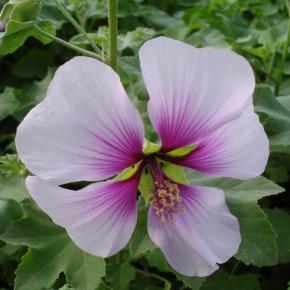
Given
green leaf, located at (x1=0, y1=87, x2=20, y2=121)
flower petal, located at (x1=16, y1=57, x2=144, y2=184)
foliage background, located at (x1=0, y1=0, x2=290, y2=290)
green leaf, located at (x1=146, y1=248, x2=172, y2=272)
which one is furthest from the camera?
green leaf, located at (x1=0, y1=87, x2=20, y2=121)

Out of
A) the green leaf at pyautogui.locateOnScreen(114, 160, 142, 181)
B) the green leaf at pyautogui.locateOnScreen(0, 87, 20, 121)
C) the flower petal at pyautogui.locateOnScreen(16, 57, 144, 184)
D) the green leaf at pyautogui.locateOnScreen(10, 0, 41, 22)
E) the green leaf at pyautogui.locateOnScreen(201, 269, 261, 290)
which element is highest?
the green leaf at pyautogui.locateOnScreen(10, 0, 41, 22)

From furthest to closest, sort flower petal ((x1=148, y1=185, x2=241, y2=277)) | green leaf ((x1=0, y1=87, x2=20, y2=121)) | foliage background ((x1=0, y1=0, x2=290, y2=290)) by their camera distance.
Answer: green leaf ((x1=0, y1=87, x2=20, y2=121)), foliage background ((x1=0, y1=0, x2=290, y2=290)), flower petal ((x1=148, y1=185, x2=241, y2=277))

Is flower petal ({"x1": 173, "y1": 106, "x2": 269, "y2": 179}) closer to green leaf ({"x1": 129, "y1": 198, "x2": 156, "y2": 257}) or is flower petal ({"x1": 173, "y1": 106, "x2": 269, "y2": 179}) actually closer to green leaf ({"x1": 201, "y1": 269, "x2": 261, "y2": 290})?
green leaf ({"x1": 129, "y1": 198, "x2": 156, "y2": 257})

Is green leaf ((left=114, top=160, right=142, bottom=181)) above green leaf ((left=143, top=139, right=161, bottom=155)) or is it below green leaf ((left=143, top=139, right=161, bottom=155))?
below

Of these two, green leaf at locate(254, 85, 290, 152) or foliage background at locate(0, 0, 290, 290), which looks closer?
foliage background at locate(0, 0, 290, 290)

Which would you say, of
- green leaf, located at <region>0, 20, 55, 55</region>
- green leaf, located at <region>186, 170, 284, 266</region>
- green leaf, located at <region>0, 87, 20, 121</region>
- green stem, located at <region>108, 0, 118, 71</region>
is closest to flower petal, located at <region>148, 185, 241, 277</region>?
green leaf, located at <region>186, 170, 284, 266</region>

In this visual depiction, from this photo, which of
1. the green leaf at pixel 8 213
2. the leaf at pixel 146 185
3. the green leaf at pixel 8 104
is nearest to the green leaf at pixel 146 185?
the leaf at pixel 146 185

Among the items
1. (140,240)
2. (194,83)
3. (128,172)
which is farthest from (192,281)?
(194,83)

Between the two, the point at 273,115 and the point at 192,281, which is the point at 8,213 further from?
the point at 273,115
